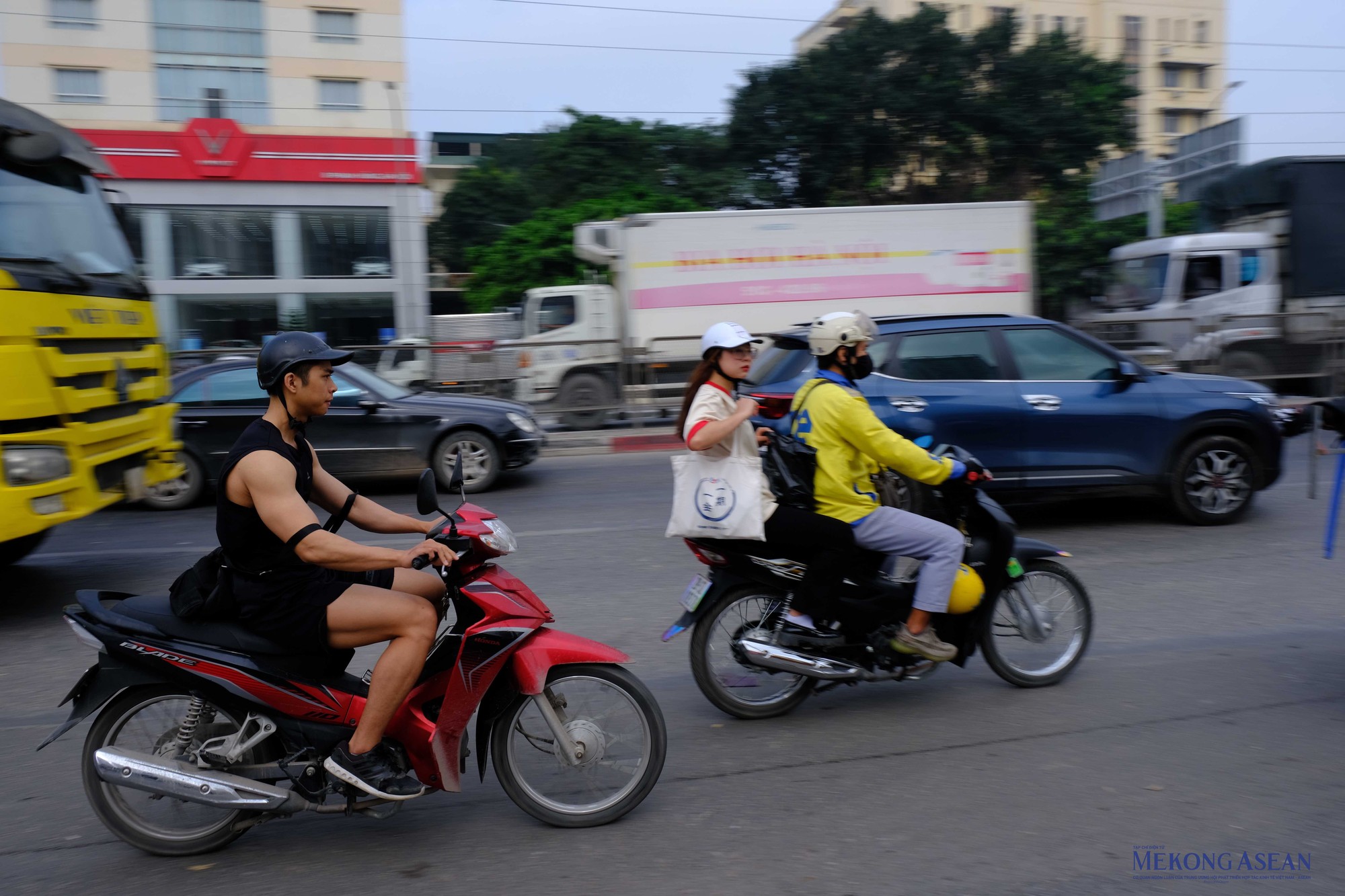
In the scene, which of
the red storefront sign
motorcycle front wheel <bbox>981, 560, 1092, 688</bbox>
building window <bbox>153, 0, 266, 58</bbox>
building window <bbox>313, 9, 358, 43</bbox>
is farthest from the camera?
building window <bbox>313, 9, 358, 43</bbox>

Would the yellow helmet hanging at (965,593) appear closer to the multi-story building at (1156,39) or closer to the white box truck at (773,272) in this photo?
the white box truck at (773,272)

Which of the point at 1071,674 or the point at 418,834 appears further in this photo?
the point at 1071,674

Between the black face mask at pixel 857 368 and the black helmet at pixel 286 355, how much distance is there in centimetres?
207

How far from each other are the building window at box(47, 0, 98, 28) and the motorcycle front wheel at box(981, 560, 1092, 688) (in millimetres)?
29130

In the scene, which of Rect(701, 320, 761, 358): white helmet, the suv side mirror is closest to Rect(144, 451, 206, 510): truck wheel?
Rect(701, 320, 761, 358): white helmet

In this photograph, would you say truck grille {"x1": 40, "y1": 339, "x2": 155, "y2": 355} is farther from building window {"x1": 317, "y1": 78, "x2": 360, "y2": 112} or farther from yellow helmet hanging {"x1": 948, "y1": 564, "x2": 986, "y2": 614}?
building window {"x1": 317, "y1": 78, "x2": 360, "y2": 112}

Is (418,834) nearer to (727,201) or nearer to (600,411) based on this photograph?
(600,411)

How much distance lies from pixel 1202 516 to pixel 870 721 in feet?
16.4

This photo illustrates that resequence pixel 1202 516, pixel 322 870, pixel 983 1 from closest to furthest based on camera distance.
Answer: pixel 322 870 < pixel 1202 516 < pixel 983 1

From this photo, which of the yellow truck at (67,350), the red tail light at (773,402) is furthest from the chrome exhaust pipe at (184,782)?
the red tail light at (773,402)

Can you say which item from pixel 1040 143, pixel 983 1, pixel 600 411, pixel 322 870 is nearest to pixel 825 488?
pixel 322 870

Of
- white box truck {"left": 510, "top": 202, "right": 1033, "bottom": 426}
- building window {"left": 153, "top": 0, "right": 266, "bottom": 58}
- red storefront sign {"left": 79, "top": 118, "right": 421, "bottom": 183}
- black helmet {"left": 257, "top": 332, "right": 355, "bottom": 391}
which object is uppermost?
building window {"left": 153, "top": 0, "right": 266, "bottom": 58}

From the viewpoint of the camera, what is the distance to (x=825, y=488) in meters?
4.39

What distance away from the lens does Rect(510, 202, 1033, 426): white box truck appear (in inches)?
638
